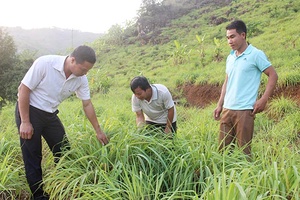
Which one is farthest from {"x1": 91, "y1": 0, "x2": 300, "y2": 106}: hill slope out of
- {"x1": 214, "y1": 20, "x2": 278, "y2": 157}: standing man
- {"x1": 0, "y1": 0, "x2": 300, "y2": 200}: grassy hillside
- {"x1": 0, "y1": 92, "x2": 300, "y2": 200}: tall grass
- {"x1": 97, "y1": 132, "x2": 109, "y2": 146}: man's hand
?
{"x1": 97, "y1": 132, "x2": 109, "y2": 146}: man's hand

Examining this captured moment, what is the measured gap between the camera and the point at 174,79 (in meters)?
9.94

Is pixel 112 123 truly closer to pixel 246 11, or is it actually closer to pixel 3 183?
pixel 3 183

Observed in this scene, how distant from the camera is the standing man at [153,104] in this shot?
3.38 meters

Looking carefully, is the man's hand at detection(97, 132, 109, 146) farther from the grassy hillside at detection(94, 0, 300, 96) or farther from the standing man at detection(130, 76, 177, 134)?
the grassy hillside at detection(94, 0, 300, 96)

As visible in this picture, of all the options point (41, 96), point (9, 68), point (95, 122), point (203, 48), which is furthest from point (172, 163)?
point (9, 68)

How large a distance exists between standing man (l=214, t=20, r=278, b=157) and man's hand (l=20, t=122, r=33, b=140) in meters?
1.91

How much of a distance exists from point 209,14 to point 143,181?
66.7 ft

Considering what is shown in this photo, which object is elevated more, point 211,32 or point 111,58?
point 211,32

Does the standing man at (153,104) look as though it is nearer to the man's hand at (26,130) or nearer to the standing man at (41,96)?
the standing man at (41,96)

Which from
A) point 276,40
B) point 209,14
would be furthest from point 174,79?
point 209,14

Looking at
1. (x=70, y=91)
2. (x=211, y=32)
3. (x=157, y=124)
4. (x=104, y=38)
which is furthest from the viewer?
(x=104, y=38)

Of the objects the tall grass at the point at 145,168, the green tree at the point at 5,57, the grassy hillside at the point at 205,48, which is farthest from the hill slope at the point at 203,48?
the green tree at the point at 5,57

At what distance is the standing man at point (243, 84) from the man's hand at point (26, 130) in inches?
75.2

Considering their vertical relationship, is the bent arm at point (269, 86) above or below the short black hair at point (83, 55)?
below
